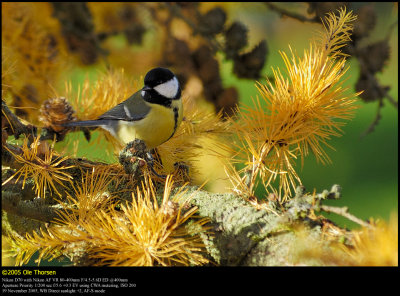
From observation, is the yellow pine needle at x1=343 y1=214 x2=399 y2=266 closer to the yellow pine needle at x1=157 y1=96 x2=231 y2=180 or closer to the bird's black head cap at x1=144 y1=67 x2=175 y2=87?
the yellow pine needle at x1=157 y1=96 x2=231 y2=180

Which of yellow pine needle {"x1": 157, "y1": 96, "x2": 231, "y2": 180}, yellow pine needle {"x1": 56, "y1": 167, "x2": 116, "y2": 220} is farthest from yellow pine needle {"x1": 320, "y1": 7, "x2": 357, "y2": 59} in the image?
yellow pine needle {"x1": 56, "y1": 167, "x2": 116, "y2": 220}

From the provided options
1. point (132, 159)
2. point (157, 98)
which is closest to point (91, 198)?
point (132, 159)

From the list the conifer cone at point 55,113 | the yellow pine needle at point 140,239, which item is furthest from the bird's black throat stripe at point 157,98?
the yellow pine needle at point 140,239

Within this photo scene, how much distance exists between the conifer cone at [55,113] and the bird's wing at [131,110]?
0.24 feet

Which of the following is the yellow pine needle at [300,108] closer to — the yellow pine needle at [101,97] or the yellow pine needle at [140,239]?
the yellow pine needle at [140,239]

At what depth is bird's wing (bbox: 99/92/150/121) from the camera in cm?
72

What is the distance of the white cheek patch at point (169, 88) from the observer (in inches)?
29.4

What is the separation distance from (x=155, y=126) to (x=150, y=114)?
4 cm

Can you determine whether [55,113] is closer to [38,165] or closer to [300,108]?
[38,165]

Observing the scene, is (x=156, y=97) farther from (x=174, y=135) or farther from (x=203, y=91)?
(x=203, y=91)

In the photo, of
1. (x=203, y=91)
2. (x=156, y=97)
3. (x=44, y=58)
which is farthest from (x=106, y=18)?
(x=156, y=97)

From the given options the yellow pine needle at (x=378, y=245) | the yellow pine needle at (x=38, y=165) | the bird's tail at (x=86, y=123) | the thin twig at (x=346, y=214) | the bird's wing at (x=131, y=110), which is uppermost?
the bird's wing at (x=131, y=110)

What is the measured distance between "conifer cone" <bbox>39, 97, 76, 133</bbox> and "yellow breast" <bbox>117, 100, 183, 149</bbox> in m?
0.12
